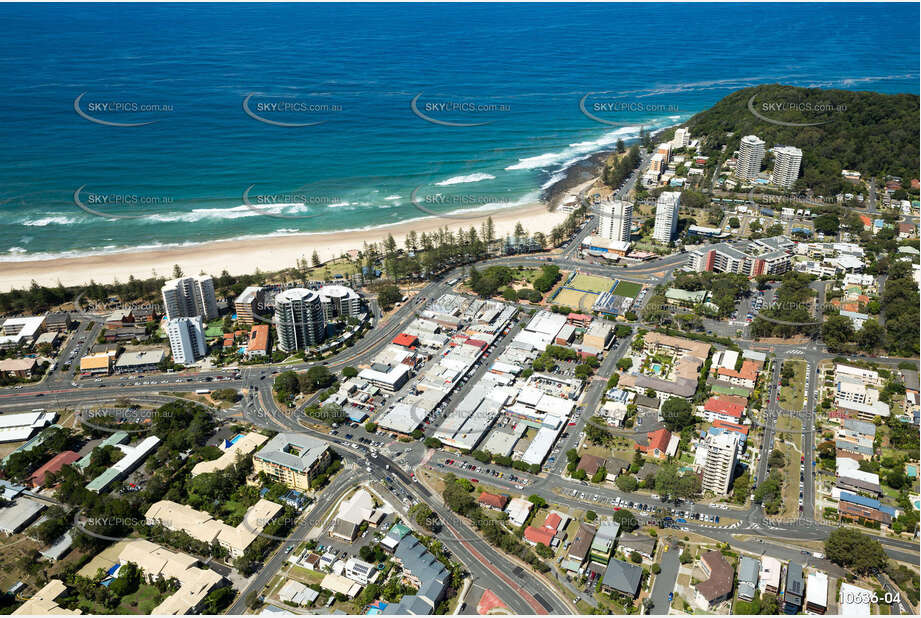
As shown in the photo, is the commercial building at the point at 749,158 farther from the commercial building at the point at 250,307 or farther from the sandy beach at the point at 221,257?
the commercial building at the point at 250,307

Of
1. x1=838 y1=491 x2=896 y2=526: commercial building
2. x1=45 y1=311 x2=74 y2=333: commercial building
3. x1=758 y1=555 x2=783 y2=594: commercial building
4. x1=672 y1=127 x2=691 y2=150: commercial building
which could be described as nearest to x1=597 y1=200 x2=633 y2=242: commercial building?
x1=672 y1=127 x2=691 y2=150: commercial building

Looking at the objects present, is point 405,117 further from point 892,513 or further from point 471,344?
point 892,513

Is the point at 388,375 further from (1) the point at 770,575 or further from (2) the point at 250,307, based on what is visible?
(1) the point at 770,575

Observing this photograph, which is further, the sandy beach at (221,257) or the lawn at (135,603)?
the sandy beach at (221,257)

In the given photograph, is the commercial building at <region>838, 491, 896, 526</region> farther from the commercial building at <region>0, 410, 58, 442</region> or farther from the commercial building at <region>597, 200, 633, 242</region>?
the commercial building at <region>0, 410, 58, 442</region>

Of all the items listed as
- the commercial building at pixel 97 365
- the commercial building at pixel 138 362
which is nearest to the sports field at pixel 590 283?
the commercial building at pixel 138 362

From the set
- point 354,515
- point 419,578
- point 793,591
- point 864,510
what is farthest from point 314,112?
point 793,591

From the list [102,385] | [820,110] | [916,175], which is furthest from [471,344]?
[820,110]
